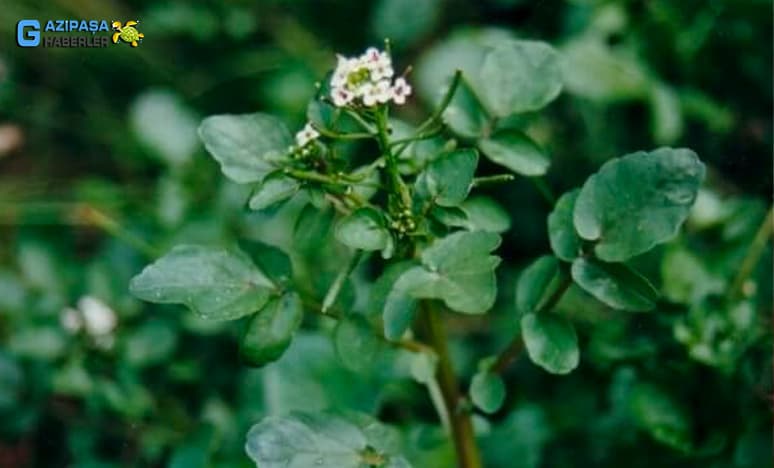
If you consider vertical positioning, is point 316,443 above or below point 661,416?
above

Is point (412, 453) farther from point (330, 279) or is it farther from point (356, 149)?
point (356, 149)

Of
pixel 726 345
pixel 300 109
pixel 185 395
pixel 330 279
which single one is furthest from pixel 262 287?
pixel 300 109

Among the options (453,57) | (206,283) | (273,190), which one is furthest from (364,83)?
(453,57)

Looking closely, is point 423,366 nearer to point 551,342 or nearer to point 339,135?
point 551,342

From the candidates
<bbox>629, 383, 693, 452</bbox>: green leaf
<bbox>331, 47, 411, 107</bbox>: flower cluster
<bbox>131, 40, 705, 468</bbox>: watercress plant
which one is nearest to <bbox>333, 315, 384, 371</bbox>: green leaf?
<bbox>131, 40, 705, 468</bbox>: watercress plant

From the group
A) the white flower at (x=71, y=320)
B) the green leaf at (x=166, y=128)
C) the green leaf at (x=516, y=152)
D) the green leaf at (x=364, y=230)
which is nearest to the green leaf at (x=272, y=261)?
the green leaf at (x=364, y=230)

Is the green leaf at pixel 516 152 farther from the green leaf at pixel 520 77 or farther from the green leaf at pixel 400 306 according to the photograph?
the green leaf at pixel 400 306

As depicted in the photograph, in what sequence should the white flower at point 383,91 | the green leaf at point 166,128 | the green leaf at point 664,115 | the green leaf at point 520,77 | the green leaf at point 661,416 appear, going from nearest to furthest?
the white flower at point 383,91 → the green leaf at point 520,77 → the green leaf at point 661,416 → the green leaf at point 664,115 → the green leaf at point 166,128
